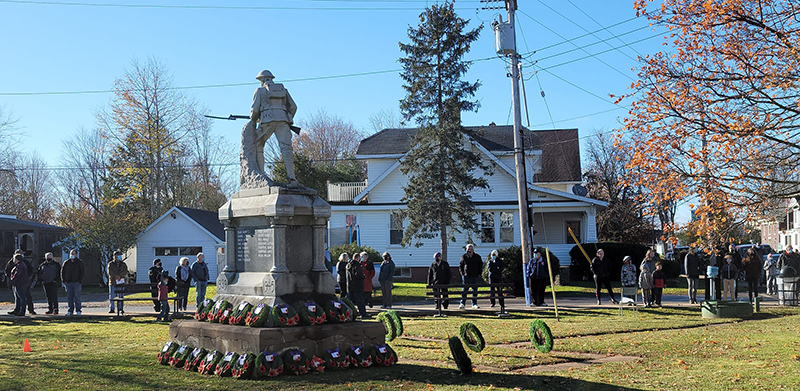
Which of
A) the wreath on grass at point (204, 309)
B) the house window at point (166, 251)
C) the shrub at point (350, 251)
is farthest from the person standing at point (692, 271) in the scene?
the house window at point (166, 251)

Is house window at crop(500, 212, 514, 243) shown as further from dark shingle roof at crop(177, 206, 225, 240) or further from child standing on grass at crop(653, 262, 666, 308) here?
dark shingle roof at crop(177, 206, 225, 240)

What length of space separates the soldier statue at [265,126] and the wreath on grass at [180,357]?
2.76 m

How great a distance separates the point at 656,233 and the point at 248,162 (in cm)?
4415

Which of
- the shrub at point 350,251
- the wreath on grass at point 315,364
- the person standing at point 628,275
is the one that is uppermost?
the shrub at point 350,251

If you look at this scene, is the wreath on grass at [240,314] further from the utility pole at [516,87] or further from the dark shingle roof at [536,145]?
the dark shingle roof at [536,145]

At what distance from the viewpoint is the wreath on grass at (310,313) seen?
1041 cm

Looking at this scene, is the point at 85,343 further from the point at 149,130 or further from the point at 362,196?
the point at 149,130

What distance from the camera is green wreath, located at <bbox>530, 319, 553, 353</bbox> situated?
10.4 m

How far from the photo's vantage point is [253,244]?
38.0 ft

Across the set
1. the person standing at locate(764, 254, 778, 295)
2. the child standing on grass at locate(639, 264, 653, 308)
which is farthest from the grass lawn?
the person standing at locate(764, 254, 778, 295)

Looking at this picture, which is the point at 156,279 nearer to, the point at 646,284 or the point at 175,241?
the point at 646,284

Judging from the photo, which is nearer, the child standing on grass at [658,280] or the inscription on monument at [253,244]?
the inscription on monument at [253,244]

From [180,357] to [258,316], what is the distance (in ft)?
4.76

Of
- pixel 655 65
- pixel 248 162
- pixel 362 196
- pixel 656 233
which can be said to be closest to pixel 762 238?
pixel 656 233
